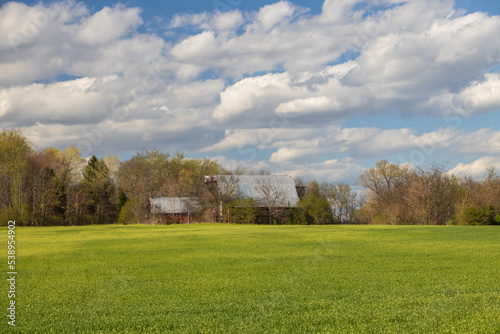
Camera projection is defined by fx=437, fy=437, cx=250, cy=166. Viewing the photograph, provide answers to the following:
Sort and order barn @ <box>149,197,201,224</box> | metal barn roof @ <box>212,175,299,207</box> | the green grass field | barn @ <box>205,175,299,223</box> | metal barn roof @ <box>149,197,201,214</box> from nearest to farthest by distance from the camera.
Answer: the green grass field, barn @ <box>205,175,299,223</box>, metal barn roof @ <box>212,175,299,207</box>, barn @ <box>149,197,201,224</box>, metal barn roof @ <box>149,197,201,214</box>

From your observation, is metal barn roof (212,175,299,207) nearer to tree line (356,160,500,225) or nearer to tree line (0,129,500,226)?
tree line (0,129,500,226)

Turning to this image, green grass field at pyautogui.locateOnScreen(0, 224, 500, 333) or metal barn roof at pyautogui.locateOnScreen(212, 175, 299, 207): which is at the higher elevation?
metal barn roof at pyautogui.locateOnScreen(212, 175, 299, 207)

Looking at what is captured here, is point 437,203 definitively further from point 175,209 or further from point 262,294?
point 262,294

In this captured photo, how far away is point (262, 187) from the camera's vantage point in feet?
188

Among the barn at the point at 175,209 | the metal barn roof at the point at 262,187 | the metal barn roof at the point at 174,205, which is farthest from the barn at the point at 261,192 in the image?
the barn at the point at 175,209

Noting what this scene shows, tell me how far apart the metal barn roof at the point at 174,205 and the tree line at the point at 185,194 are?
2.66 feet

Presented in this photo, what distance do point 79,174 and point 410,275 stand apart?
60.9m

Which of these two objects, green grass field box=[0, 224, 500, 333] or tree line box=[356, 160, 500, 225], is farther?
tree line box=[356, 160, 500, 225]

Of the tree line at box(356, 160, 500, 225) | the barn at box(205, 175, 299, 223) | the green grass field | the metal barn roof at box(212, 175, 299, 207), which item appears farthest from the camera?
the metal barn roof at box(212, 175, 299, 207)

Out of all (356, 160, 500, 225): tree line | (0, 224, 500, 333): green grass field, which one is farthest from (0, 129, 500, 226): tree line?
(0, 224, 500, 333): green grass field

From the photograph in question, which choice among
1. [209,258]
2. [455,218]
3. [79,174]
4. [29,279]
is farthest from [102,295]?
[79,174]

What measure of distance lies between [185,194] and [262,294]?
174 ft

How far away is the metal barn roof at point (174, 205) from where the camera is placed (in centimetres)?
5812

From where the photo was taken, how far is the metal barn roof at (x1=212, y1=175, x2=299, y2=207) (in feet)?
186
